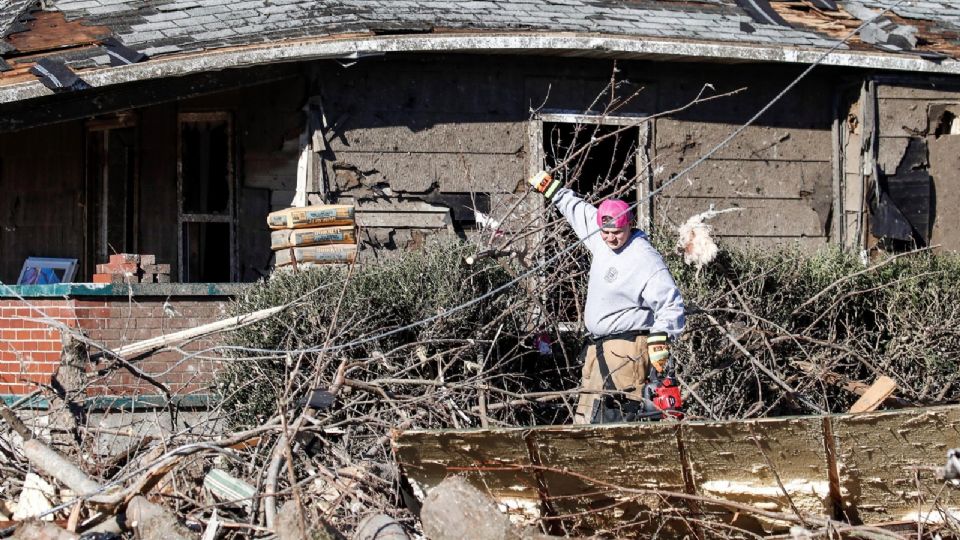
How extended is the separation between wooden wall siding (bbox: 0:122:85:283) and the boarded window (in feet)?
2.84

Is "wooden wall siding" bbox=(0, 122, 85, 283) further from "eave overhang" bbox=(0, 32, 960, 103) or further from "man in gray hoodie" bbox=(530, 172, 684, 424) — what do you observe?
"man in gray hoodie" bbox=(530, 172, 684, 424)

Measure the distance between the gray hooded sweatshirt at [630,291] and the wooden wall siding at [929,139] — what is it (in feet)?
14.6

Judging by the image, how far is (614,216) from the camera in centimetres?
721

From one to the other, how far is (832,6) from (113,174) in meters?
6.57

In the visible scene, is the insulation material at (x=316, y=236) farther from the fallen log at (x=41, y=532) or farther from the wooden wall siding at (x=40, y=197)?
the fallen log at (x=41, y=532)

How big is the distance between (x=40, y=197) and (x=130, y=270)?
93.2 inches

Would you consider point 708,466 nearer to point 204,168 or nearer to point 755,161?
point 755,161

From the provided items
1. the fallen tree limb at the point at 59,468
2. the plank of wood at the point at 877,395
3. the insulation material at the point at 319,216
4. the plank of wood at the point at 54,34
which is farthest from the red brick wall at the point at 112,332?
the plank of wood at the point at 877,395

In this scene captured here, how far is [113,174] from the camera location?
11.0 m

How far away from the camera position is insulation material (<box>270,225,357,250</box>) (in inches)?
354

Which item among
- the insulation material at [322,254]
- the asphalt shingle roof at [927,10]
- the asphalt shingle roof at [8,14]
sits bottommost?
the insulation material at [322,254]

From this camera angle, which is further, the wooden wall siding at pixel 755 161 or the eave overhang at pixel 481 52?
the wooden wall siding at pixel 755 161

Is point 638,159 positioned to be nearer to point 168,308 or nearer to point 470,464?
point 168,308

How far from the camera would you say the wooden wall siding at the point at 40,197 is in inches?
430
